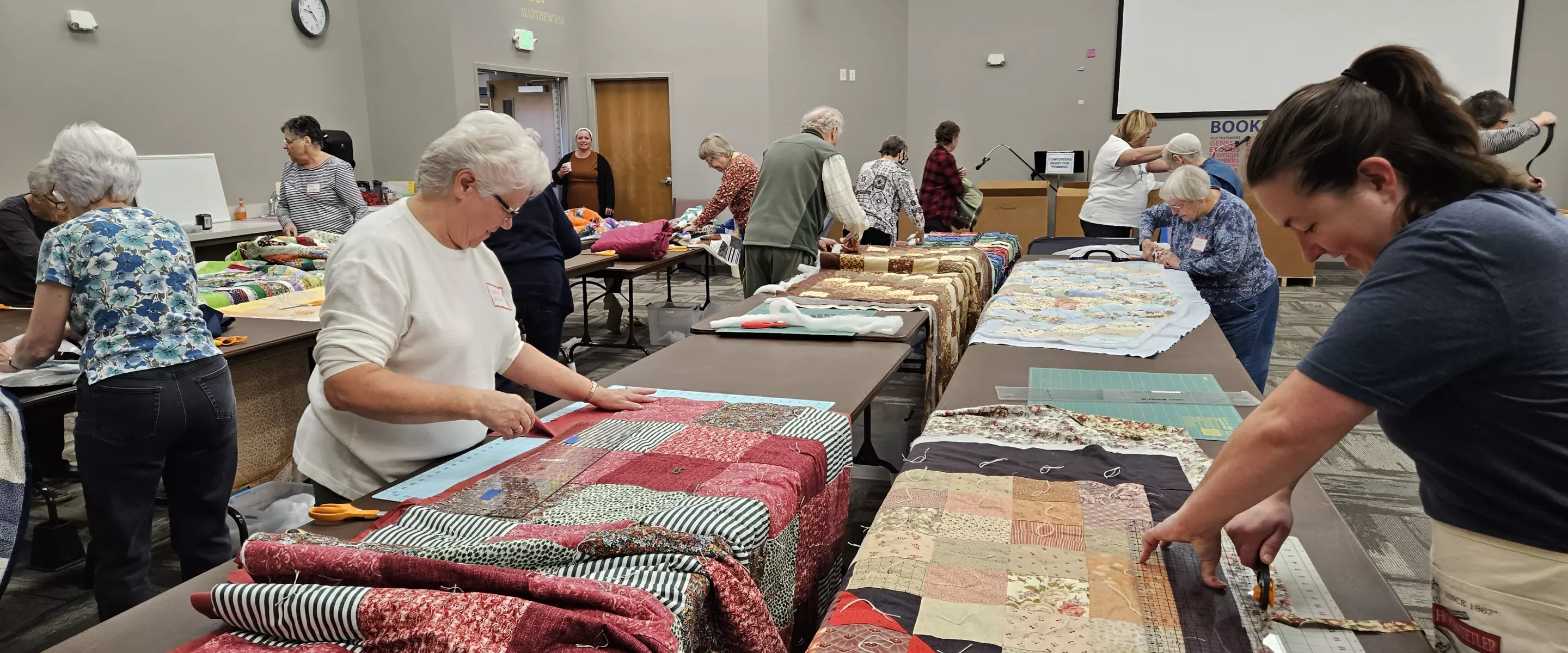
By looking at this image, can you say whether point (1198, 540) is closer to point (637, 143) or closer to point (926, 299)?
point (926, 299)

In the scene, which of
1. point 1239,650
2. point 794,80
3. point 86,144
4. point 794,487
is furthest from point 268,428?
point 794,80

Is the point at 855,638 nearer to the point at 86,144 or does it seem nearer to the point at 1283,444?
the point at 1283,444

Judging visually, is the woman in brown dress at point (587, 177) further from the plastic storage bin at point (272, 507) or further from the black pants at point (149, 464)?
the black pants at point (149, 464)

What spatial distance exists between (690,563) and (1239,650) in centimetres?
66

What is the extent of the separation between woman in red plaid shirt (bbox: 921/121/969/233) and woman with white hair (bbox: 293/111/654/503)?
17.3ft

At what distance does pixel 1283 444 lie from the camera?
1.00 meters

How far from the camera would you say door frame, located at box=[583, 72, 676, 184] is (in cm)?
977

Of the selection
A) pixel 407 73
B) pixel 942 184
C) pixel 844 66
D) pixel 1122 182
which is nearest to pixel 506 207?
pixel 1122 182

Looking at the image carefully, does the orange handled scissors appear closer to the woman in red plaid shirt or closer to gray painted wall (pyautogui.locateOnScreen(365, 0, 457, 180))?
the woman in red plaid shirt

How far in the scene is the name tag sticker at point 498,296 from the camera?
6.09 feet

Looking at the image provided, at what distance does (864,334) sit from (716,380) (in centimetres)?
66

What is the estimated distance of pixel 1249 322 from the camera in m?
3.61

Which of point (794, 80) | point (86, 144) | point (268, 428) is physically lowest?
point (268, 428)

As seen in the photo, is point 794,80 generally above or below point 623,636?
above
